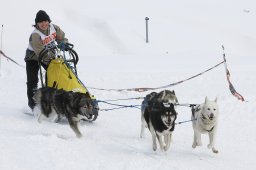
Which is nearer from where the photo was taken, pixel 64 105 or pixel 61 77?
pixel 64 105

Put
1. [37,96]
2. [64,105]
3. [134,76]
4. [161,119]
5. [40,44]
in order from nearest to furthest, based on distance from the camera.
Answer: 1. [161,119]
2. [64,105]
3. [37,96]
4. [40,44]
5. [134,76]

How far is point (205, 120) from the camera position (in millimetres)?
4938

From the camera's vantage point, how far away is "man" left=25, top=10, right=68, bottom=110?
637 cm

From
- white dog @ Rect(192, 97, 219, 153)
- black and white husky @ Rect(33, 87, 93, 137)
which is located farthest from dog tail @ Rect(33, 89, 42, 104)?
white dog @ Rect(192, 97, 219, 153)

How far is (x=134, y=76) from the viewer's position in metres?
10.6

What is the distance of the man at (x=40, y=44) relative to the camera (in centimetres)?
637

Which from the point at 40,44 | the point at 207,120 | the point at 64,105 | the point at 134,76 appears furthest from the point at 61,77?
the point at 134,76

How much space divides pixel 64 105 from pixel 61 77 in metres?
0.84

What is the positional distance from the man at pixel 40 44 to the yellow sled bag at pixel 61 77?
18 centimetres

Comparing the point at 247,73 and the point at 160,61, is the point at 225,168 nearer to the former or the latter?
the point at 247,73

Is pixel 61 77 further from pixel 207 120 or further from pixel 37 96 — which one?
pixel 207 120

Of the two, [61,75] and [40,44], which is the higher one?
[40,44]

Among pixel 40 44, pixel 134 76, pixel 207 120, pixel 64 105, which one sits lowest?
pixel 207 120

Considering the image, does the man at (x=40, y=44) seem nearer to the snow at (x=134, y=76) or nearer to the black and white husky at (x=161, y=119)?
the snow at (x=134, y=76)
